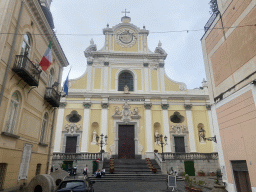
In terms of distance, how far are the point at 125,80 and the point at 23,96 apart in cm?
1625

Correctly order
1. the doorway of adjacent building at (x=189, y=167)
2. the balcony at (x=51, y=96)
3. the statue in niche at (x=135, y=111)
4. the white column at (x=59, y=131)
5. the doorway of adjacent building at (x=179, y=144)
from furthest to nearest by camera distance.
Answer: the statue in niche at (x=135, y=111) < the doorway of adjacent building at (x=179, y=144) < the white column at (x=59, y=131) < the doorway of adjacent building at (x=189, y=167) < the balcony at (x=51, y=96)

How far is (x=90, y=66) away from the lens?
24719 millimetres

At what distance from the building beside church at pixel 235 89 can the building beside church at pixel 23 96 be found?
30.5 feet

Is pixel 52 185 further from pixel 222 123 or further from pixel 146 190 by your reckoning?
pixel 222 123

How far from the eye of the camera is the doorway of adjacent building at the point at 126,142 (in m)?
21.5

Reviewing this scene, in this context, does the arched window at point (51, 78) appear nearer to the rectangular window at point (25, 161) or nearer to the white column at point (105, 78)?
the rectangular window at point (25, 161)

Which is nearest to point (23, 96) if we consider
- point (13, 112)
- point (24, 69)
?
point (13, 112)

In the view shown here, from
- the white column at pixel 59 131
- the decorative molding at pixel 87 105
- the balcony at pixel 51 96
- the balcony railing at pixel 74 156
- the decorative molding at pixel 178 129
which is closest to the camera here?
the balcony at pixel 51 96

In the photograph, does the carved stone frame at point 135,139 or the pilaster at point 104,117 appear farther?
the pilaster at point 104,117

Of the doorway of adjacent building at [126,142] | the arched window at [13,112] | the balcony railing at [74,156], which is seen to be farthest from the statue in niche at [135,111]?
the arched window at [13,112]

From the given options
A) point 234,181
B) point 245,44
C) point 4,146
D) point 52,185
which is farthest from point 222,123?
point 4,146

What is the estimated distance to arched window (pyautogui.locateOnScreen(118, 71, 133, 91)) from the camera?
2467 cm

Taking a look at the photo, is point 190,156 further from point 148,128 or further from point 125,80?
point 125,80

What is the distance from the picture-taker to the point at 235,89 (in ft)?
29.6
